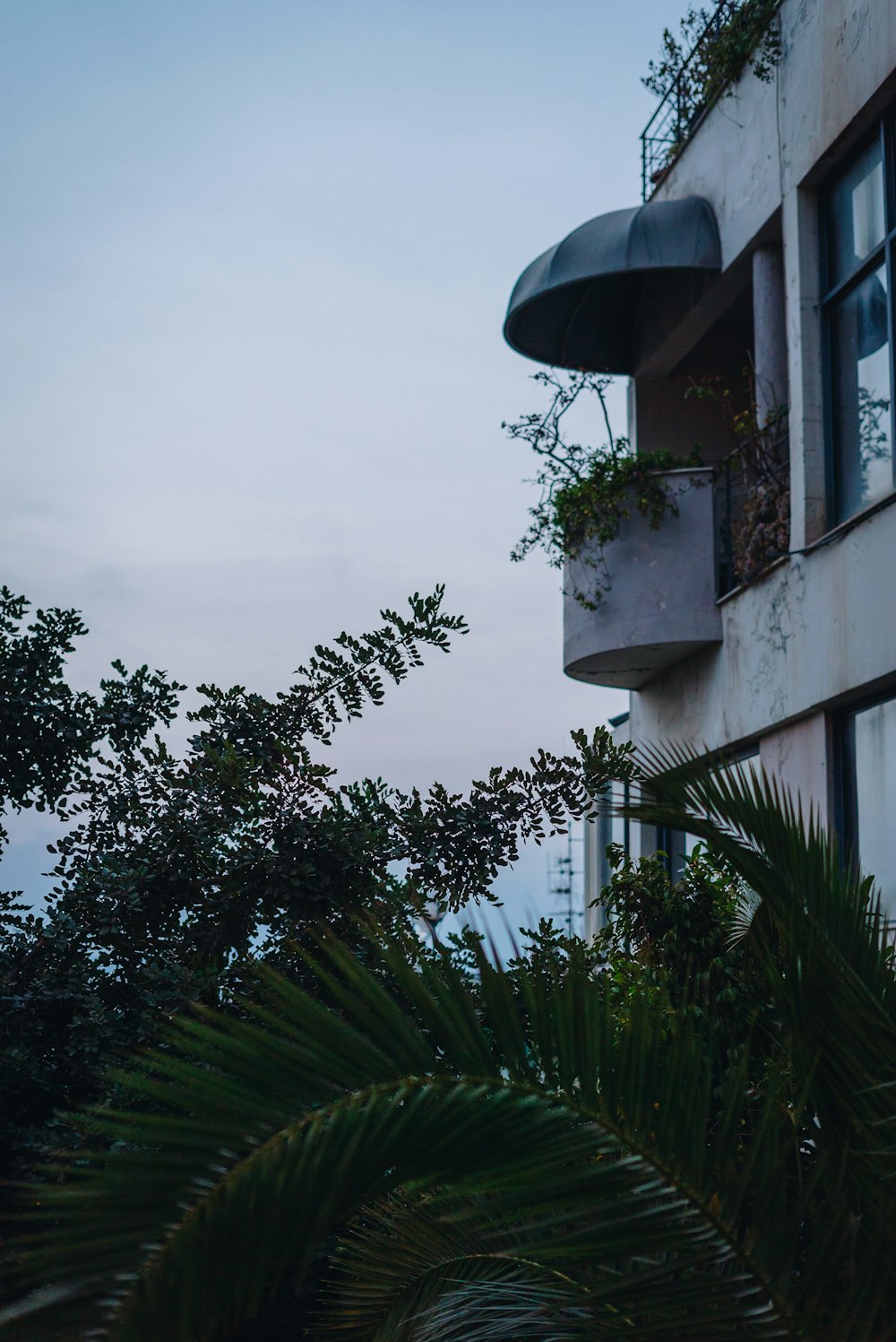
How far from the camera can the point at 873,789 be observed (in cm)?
812

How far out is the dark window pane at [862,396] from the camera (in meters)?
8.23

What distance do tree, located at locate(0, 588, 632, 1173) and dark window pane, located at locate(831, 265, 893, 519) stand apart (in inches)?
158

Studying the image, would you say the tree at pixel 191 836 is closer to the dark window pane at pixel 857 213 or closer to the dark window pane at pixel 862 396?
the dark window pane at pixel 862 396

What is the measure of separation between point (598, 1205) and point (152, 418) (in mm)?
11166

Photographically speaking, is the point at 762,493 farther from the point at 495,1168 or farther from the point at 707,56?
the point at 495,1168

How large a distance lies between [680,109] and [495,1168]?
11546 mm

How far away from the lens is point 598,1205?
207cm

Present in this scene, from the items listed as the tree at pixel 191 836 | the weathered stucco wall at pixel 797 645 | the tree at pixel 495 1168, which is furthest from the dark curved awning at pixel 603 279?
the tree at pixel 495 1168

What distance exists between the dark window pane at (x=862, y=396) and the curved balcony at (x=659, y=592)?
74.3 inches

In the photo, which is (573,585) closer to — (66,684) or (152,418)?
(152,418)

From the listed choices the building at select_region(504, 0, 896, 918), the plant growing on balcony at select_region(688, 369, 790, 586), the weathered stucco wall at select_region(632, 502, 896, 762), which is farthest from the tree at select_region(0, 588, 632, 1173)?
the plant growing on balcony at select_region(688, 369, 790, 586)

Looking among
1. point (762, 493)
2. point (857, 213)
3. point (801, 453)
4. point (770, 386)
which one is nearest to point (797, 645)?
point (801, 453)

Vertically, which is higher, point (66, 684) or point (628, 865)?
point (66, 684)

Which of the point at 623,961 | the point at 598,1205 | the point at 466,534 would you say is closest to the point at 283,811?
the point at 623,961
